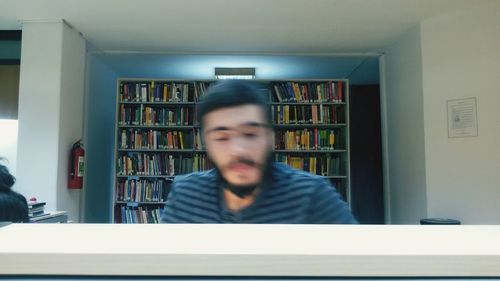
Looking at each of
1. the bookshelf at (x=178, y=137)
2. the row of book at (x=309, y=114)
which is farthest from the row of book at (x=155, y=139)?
the row of book at (x=309, y=114)

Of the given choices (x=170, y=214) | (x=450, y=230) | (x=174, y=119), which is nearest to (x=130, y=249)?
(x=450, y=230)

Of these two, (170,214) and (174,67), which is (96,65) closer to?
(174,67)

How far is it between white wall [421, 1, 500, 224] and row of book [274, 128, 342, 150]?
119cm

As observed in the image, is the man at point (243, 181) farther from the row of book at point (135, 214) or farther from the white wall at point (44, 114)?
the row of book at point (135, 214)

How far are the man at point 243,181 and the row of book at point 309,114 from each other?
3.43 meters

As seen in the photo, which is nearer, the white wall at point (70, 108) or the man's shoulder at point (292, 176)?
the man's shoulder at point (292, 176)

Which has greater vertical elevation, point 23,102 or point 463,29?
point 463,29

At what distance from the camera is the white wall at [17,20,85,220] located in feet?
11.4

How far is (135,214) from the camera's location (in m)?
4.47

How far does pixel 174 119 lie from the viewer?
4586 millimetres

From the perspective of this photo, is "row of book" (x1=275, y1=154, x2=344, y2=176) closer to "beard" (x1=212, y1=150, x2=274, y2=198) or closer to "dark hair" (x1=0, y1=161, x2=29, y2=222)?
"dark hair" (x1=0, y1=161, x2=29, y2=222)

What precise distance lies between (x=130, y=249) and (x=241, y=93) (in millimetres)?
597

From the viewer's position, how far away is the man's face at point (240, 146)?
0.79m

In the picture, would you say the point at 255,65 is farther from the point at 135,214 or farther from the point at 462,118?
the point at 462,118
